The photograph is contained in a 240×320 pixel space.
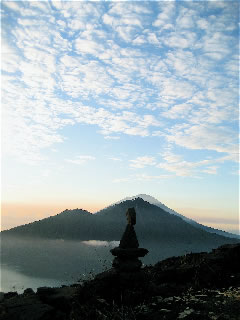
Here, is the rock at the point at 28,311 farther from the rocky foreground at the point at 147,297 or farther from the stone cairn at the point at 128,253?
the stone cairn at the point at 128,253

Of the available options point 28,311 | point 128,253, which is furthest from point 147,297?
point 28,311

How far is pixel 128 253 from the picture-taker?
1346 centimetres

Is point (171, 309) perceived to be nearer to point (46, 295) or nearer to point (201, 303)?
point (201, 303)

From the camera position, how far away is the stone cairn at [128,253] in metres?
13.2

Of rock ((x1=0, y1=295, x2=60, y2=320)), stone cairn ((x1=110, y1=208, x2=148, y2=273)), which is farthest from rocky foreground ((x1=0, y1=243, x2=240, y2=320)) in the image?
stone cairn ((x1=110, y1=208, x2=148, y2=273))

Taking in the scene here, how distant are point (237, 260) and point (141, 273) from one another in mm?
6182

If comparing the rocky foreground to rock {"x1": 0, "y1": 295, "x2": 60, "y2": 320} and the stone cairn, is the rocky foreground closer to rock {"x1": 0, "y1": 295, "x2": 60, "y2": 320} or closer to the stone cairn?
rock {"x1": 0, "y1": 295, "x2": 60, "y2": 320}

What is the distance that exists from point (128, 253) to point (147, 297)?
7.73 feet

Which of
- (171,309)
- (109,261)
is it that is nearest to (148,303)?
(171,309)

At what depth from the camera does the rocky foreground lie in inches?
364

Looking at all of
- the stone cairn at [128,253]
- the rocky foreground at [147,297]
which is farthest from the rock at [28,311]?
the stone cairn at [128,253]

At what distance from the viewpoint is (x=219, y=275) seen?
14.0m

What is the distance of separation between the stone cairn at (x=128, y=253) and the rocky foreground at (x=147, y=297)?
1.02 ft

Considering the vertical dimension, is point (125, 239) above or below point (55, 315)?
above
